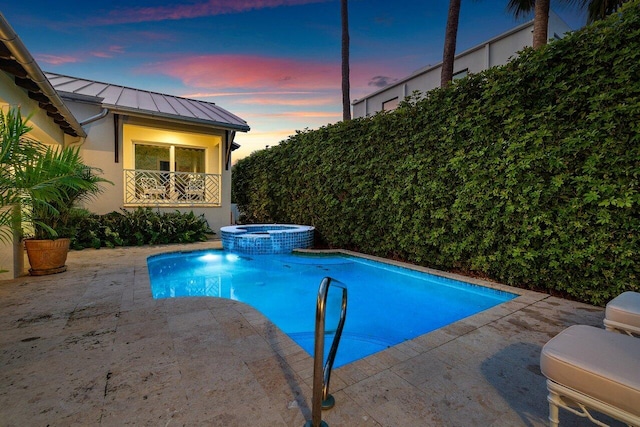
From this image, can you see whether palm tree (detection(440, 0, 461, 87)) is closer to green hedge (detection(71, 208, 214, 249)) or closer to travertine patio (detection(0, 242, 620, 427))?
travertine patio (detection(0, 242, 620, 427))

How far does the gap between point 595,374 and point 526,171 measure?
12.8ft

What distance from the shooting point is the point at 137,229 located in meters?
8.67

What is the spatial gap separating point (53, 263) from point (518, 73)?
8533 millimetres

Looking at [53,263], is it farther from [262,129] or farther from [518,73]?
[262,129]

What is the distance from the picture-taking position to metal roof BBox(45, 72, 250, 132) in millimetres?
8797

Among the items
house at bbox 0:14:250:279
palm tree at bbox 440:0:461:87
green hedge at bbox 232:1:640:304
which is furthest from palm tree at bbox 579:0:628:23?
house at bbox 0:14:250:279

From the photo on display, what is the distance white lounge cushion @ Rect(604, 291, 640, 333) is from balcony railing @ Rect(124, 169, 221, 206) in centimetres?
1078

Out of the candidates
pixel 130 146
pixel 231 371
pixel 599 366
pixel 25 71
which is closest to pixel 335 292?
pixel 231 371

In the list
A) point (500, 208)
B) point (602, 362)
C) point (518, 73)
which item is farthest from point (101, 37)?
point (602, 362)

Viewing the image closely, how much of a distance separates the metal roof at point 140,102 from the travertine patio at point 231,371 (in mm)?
7231

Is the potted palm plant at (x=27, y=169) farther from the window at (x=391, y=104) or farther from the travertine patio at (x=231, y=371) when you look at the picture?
A: the window at (x=391, y=104)

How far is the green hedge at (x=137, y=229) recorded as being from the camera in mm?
7895

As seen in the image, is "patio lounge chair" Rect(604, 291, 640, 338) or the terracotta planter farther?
the terracotta planter

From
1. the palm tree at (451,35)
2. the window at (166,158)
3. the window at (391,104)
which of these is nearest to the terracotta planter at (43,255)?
the window at (166,158)
